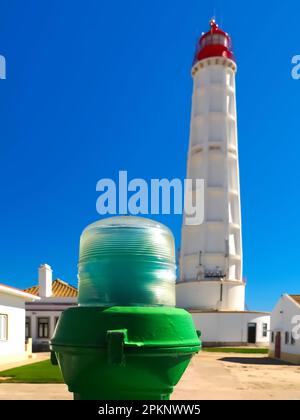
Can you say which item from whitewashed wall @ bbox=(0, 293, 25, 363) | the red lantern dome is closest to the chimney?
whitewashed wall @ bbox=(0, 293, 25, 363)

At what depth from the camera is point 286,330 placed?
28.4 meters

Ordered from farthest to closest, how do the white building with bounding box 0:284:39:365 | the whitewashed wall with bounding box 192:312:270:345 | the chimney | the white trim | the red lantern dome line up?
the red lantern dome, the whitewashed wall with bounding box 192:312:270:345, the chimney, the white building with bounding box 0:284:39:365, the white trim

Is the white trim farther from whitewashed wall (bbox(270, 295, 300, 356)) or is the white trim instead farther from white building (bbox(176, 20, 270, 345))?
white building (bbox(176, 20, 270, 345))

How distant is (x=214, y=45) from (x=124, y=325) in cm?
5111

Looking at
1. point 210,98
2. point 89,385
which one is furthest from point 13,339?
point 210,98

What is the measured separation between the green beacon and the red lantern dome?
4947 centimetres

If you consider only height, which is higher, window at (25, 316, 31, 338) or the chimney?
the chimney

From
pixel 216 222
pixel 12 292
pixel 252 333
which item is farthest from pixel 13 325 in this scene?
pixel 216 222

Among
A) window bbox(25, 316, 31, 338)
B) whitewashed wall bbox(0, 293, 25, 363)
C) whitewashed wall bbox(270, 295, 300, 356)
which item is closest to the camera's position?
whitewashed wall bbox(0, 293, 25, 363)

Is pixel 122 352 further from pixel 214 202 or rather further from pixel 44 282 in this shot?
pixel 214 202

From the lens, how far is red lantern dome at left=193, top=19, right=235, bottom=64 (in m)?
47.7

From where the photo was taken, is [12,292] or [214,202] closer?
[12,292]

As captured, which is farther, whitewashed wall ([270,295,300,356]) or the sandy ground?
whitewashed wall ([270,295,300,356])

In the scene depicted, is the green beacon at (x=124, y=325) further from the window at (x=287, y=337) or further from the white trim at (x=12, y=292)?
the window at (x=287, y=337)
